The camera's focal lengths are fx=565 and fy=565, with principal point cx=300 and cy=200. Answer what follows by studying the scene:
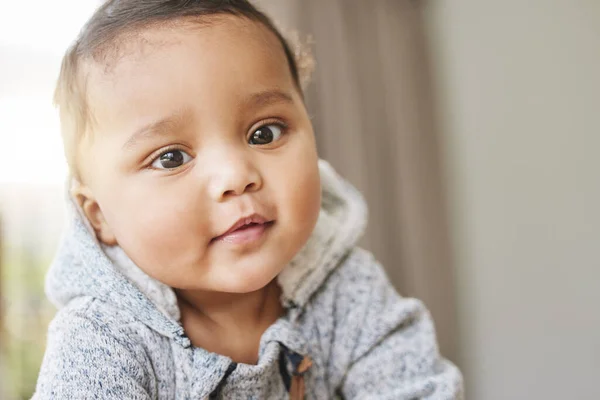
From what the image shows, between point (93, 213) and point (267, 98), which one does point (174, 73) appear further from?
point (93, 213)

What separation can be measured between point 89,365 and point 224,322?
0.63ft

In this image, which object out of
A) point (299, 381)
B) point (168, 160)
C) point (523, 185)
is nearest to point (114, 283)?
point (168, 160)

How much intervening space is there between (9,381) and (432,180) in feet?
3.52

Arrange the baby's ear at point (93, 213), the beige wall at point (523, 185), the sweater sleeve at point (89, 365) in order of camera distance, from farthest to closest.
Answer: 1. the beige wall at point (523, 185)
2. the baby's ear at point (93, 213)
3. the sweater sleeve at point (89, 365)

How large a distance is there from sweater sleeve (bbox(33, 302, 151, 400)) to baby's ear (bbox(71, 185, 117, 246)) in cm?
10

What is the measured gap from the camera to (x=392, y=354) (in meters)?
0.78

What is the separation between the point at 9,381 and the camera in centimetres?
95

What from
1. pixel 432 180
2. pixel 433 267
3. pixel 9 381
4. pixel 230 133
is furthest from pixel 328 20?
pixel 9 381

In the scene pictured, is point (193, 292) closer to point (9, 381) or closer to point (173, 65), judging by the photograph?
point (173, 65)

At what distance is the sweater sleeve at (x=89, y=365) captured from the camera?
0.58 m

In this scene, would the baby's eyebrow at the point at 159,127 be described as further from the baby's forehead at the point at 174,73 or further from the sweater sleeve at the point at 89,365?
the sweater sleeve at the point at 89,365

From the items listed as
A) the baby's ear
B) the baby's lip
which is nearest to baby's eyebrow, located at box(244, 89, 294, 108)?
the baby's lip

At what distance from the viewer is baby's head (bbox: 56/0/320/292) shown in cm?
59

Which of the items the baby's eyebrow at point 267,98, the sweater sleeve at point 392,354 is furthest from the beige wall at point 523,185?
the baby's eyebrow at point 267,98
